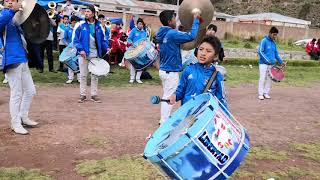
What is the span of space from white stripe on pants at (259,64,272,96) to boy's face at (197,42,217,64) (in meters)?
6.84

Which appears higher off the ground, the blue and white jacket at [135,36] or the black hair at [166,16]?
the black hair at [166,16]

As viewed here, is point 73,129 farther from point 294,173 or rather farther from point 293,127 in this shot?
point 293,127

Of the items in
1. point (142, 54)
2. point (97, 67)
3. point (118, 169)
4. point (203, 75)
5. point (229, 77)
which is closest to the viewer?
point (203, 75)

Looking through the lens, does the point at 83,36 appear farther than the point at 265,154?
Yes

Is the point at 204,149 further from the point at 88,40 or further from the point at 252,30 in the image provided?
the point at 252,30

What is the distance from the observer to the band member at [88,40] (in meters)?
8.87

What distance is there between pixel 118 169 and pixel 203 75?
162cm

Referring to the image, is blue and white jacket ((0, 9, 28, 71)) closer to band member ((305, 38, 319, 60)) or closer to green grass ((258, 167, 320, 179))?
green grass ((258, 167, 320, 179))

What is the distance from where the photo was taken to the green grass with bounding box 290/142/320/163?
20.6 ft

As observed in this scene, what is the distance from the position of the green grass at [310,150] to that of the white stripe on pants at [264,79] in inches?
158

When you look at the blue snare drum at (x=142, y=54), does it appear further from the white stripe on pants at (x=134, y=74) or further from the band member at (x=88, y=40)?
the band member at (x=88, y=40)

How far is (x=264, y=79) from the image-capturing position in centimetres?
1102

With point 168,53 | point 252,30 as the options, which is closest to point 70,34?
point 168,53

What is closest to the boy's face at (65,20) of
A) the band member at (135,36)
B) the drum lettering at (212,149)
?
the band member at (135,36)
